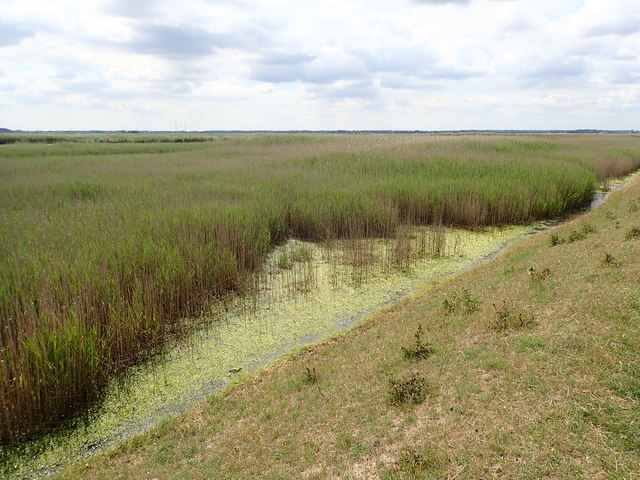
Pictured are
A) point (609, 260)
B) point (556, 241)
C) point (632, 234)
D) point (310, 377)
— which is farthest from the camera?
point (556, 241)

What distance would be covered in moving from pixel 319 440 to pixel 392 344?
5.70ft

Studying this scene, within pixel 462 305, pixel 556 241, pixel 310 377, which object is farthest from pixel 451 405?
pixel 556 241

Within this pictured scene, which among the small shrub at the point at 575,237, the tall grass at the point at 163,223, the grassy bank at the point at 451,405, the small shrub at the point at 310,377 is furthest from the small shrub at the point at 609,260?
the tall grass at the point at 163,223

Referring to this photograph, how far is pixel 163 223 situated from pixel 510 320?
244 inches

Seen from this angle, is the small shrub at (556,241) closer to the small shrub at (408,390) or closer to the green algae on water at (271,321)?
the green algae on water at (271,321)

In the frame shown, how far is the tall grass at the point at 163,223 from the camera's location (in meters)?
4.14

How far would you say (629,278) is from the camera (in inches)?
185

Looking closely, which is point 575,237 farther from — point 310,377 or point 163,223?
point 163,223

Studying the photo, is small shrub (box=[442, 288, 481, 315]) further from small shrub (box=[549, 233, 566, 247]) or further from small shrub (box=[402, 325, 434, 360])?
small shrub (box=[549, 233, 566, 247])

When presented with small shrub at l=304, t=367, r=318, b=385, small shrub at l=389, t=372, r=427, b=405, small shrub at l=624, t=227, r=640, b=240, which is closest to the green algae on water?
small shrub at l=304, t=367, r=318, b=385

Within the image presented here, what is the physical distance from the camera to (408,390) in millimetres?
3596

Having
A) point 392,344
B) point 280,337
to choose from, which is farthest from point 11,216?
point 392,344

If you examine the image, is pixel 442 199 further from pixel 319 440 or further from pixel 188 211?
pixel 319 440

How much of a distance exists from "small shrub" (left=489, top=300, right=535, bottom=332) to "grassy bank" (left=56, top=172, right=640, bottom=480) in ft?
0.04
